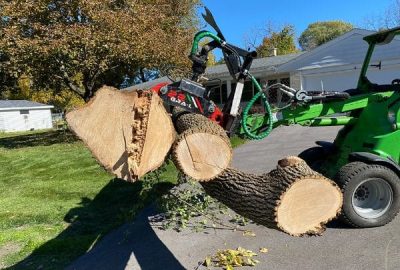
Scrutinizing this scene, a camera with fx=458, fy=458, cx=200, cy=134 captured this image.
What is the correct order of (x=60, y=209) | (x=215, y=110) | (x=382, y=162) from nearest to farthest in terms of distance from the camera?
(x=215, y=110)
(x=382, y=162)
(x=60, y=209)

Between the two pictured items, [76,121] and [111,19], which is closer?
[76,121]

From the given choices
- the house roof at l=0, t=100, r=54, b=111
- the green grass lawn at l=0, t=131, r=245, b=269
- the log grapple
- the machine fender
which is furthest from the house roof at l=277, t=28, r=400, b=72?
the house roof at l=0, t=100, r=54, b=111

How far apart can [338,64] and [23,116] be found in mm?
33846

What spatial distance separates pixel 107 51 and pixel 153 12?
12.2ft

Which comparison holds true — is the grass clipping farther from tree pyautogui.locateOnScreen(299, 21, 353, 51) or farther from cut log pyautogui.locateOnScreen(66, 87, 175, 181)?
tree pyautogui.locateOnScreen(299, 21, 353, 51)

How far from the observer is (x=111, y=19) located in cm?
1833

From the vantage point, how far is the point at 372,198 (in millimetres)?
5648

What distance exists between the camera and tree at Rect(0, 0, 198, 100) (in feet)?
58.4

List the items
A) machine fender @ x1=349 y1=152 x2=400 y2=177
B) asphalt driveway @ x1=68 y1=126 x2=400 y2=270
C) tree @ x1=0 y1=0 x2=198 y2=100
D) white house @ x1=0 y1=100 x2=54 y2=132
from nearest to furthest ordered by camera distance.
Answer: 1. asphalt driveway @ x1=68 y1=126 x2=400 y2=270
2. machine fender @ x1=349 y1=152 x2=400 y2=177
3. tree @ x1=0 y1=0 x2=198 y2=100
4. white house @ x1=0 y1=100 x2=54 y2=132

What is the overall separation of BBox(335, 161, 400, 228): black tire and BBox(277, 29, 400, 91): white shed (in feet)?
45.3

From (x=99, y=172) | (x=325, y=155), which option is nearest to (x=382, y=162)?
(x=325, y=155)

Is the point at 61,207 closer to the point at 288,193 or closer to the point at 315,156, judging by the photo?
the point at 315,156

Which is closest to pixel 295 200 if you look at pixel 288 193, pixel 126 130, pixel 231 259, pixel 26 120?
pixel 288 193

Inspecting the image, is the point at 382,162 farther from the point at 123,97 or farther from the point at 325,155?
the point at 123,97
